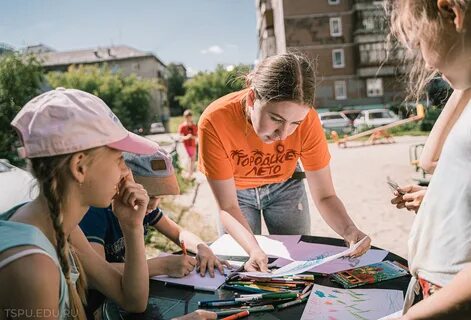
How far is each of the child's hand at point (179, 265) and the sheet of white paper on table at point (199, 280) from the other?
18mm

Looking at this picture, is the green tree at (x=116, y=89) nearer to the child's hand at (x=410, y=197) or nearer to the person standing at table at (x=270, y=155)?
the person standing at table at (x=270, y=155)

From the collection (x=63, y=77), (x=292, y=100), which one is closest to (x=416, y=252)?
(x=292, y=100)

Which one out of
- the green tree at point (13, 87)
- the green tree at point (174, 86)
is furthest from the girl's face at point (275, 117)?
the green tree at point (174, 86)

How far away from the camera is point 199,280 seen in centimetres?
154

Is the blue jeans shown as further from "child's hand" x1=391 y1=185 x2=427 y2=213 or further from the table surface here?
"child's hand" x1=391 y1=185 x2=427 y2=213

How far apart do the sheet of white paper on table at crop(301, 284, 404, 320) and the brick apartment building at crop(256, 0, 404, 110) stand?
26.8m

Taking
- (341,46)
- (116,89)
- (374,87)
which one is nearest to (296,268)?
(341,46)

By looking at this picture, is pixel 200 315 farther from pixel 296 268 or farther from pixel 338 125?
pixel 338 125

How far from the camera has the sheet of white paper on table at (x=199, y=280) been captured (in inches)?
58.1

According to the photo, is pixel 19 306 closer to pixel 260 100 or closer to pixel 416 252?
pixel 416 252

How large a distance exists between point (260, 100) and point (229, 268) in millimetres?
707

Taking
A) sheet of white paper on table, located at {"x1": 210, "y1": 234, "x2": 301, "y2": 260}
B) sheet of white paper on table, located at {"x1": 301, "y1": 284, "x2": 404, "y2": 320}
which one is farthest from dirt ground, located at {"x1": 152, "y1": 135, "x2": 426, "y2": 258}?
sheet of white paper on table, located at {"x1": 301, "y1": 284, "x2": 404, "y2": 320}

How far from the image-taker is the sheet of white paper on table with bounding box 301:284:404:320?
122cm

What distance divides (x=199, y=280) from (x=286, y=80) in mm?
859
